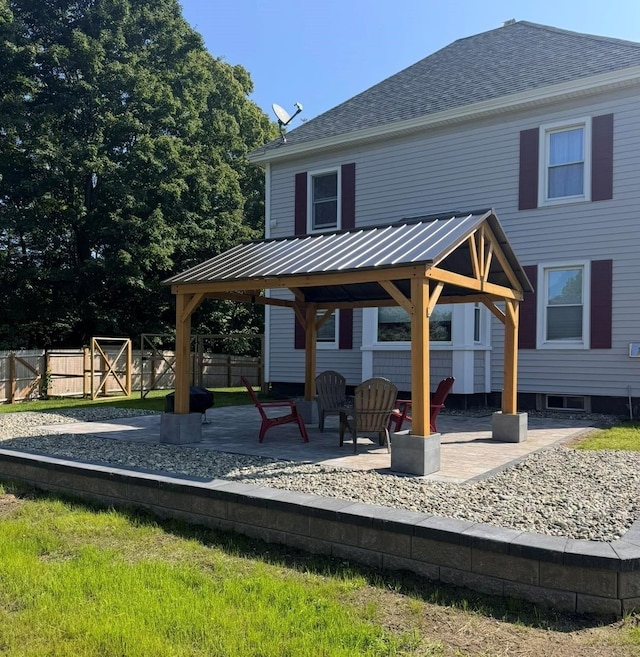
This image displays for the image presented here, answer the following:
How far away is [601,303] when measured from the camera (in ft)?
39.3

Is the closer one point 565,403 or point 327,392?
point 327,392

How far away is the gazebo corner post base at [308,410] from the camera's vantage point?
10406 millimetres

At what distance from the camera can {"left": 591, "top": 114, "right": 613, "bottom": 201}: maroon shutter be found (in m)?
12.0

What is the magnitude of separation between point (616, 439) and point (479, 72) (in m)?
10.00

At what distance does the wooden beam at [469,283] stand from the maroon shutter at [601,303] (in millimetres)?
3682

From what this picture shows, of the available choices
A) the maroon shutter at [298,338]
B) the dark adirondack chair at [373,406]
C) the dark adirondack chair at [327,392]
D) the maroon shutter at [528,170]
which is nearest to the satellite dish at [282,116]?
the maroon shutter at [298,338]

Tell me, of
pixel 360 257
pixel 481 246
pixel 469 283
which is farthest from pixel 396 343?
pixel 360 257

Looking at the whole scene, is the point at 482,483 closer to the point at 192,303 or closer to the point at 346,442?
the point at 346,442

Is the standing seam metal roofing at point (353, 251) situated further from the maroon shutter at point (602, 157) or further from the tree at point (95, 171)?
the tree at point (95, 171)

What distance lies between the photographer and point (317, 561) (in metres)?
4.38

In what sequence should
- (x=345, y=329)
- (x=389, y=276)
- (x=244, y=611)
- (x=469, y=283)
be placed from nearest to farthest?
(x=244, y=611)
(x=389, y=276)
(x=469, y=283)
(x=345, y=329)

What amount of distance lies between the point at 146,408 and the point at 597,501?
10.8 meters

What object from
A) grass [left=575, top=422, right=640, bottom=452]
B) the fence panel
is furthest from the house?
the fence panel

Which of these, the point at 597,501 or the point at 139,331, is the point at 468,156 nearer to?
the point at 597,501
